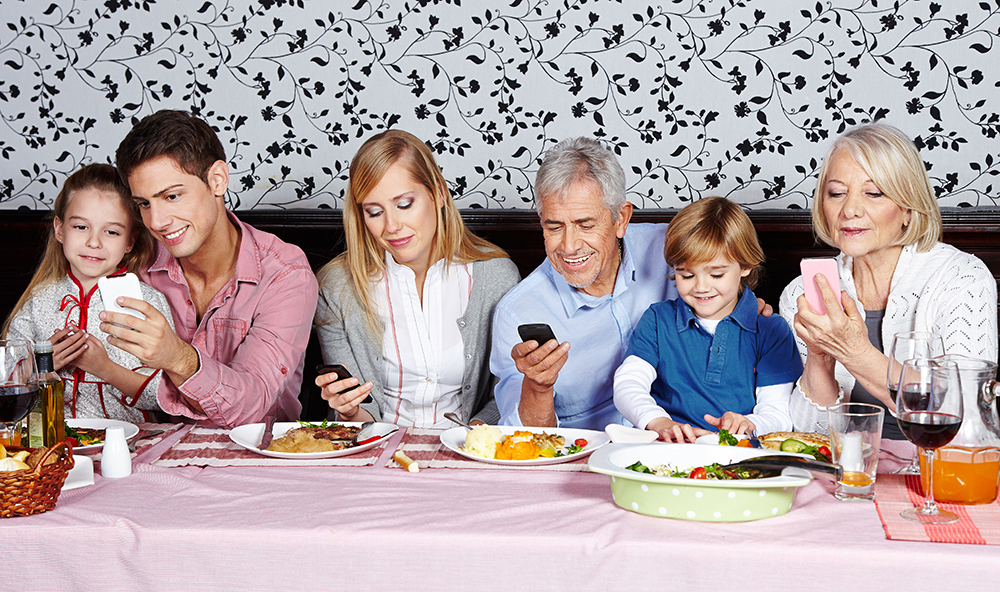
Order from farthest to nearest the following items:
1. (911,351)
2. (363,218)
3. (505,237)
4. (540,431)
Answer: (505,237), (363,218), (540,431), (911,351)

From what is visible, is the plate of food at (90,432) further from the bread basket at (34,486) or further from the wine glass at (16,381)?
the bread basket at (34,486)

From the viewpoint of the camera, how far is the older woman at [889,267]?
2076 mm

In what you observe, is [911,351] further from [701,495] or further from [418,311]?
[418,311]

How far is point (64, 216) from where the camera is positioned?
7.66 ft

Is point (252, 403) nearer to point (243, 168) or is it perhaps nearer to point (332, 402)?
point (332, 402)

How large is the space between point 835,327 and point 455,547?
1056 millimetres

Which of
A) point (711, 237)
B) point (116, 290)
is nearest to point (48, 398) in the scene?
point (116, 290)

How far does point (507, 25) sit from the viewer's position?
9.96 ft

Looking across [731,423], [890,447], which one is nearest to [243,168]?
[731,423]

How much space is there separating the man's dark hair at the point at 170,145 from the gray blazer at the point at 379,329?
49 cm

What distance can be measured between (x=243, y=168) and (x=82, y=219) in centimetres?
92

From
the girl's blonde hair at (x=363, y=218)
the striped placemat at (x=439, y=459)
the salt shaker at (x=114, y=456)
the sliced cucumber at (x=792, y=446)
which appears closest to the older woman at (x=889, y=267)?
the sliced cucumber at (x=792, y=446)

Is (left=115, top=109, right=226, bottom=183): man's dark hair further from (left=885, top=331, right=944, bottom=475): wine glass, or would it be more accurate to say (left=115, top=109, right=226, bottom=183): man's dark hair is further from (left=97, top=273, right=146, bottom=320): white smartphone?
(left=885, top=331, right=944, bottom=475): wine glass

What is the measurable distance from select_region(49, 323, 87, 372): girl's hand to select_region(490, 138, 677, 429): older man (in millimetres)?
1078
